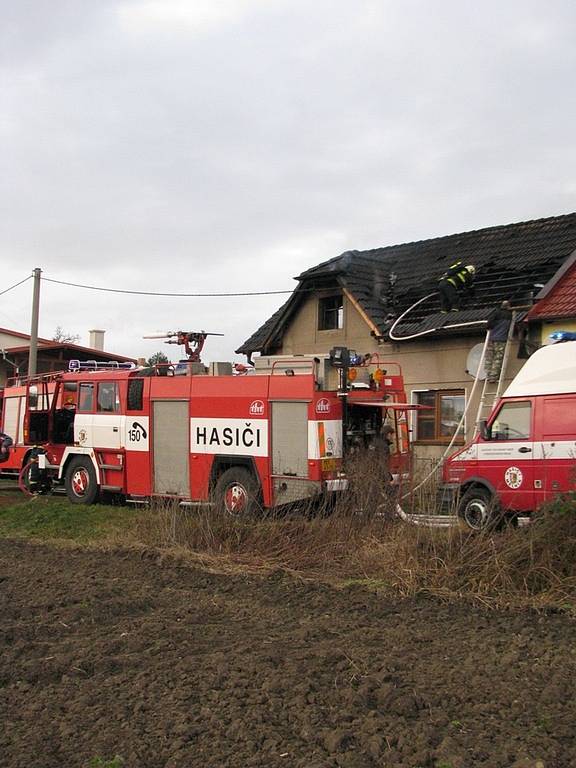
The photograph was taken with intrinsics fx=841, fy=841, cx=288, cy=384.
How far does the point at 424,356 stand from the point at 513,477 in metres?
6.75

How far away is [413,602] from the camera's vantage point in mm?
7379

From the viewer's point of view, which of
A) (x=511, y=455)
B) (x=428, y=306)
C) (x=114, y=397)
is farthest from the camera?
(x=428, y=306)

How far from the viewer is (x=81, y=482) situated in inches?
628

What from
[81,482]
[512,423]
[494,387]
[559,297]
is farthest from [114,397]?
[559,297]

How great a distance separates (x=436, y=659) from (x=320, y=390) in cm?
702

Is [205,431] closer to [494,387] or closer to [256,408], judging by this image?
[256,408]

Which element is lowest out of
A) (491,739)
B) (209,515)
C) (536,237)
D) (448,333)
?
(491,739)

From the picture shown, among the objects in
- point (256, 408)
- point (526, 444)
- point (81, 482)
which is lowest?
point (81, 482)

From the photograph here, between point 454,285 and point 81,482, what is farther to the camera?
point 454,285

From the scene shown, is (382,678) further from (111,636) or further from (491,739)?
(111,636)

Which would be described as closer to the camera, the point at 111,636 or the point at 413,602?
the point at 111,636

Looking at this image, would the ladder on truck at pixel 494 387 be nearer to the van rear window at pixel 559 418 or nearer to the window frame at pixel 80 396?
the van rear window at pixel 559 418

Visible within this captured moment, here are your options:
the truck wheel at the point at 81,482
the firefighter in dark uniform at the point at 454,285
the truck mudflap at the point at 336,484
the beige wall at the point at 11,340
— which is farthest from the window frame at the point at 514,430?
the beige wall at the point at 11,340

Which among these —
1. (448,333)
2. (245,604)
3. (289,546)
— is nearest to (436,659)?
(245,604)
